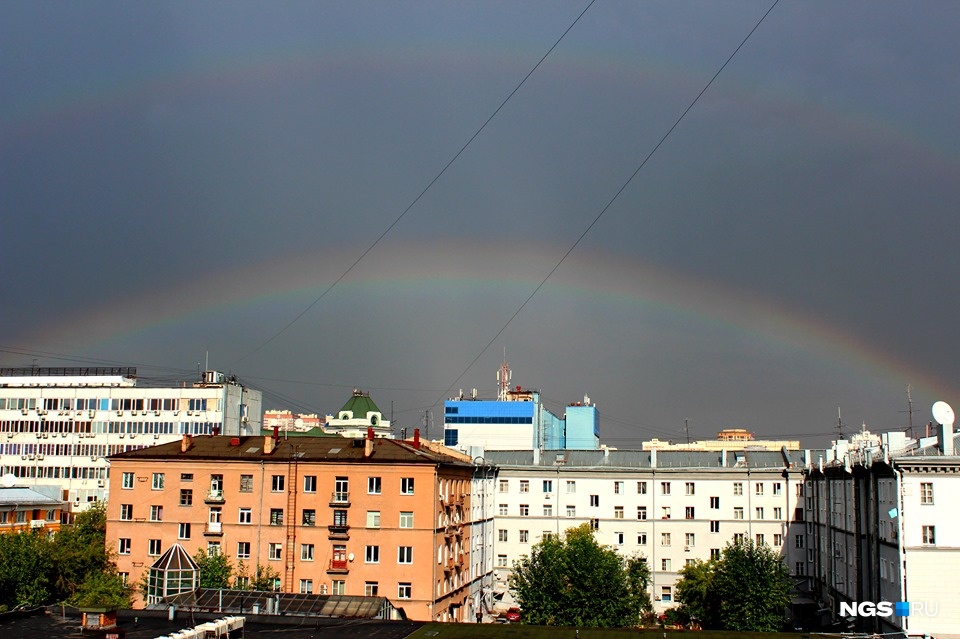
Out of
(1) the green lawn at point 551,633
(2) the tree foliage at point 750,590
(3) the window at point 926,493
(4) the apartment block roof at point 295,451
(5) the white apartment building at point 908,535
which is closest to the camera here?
(1) the green lawn at point 551,633

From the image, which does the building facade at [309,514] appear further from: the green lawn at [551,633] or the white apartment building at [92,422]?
the white apartment building at [92,422]

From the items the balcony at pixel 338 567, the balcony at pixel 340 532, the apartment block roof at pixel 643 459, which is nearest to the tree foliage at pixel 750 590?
the apartment block roof at pixel 643 459

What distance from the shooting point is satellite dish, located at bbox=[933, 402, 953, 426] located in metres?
50.9

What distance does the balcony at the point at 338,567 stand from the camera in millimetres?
66250

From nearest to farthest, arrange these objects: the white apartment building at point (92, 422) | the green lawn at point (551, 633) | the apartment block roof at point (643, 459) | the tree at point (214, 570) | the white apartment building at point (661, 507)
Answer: the green lawn at point (551, 633), the tree at point (214, 570), the white apartment building at point (661, 507), the apartment block roof at point (643, 459), the white apartment building at point (92, 422)

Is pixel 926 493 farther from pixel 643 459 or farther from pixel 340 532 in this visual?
pixel 643 459

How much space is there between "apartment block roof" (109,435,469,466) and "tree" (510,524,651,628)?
1053 centimetres

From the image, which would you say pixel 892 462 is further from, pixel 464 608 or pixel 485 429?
pixel 485 429

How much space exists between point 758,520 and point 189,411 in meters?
64.4

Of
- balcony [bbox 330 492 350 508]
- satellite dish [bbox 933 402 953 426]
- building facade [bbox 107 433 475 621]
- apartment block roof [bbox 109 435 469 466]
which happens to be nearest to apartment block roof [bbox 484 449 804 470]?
apartment block roof [bbox 109 435 469 466]

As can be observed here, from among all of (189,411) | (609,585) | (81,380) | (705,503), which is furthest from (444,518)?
(81,380)

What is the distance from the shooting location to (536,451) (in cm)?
9862

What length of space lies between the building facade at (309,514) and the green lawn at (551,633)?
2140 cm
